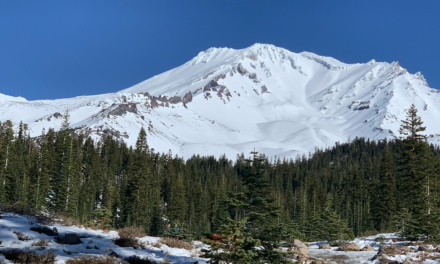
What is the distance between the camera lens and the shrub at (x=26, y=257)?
1055 cm

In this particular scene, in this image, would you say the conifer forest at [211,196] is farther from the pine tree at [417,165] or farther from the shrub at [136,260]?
the shrub at [136,260]

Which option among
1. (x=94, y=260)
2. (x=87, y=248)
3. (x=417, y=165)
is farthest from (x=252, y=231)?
(x=417, y=165)

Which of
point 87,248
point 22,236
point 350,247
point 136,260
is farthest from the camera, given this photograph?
point 350,247

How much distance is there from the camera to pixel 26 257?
10.6 m

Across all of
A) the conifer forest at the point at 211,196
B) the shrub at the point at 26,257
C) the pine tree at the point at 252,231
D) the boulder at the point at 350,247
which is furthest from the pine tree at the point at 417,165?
the shrub at the point at 26,257

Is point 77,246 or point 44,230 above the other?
point 44,230

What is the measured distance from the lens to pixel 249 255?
42.3 ft

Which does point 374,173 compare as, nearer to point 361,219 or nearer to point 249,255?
point 361,219

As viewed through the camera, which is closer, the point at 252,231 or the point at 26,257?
the point at 26,257

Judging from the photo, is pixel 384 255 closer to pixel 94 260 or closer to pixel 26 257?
pixel 94 260

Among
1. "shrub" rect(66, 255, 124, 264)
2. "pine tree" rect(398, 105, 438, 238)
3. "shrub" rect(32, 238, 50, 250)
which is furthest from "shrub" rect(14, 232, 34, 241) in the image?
"pine tree" rect(398, 105, 438, 238)

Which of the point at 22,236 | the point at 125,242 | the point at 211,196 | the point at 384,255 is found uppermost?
the point at 22,236

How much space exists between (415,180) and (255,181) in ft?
94.0

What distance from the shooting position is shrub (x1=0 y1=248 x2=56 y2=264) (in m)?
10.6
